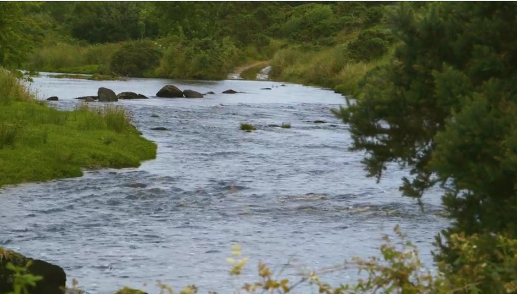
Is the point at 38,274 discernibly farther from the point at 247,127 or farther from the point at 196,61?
the point at 196,61

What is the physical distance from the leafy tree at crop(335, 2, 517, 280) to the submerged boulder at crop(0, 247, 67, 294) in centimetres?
422

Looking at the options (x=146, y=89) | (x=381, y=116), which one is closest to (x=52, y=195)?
(x=381, y=116)

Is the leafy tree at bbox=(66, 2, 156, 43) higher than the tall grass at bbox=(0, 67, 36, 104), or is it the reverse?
the leafy tree at bbox=(66, 2, 156, 43)

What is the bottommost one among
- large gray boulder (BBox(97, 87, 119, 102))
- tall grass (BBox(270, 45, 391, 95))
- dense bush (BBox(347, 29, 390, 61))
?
large gray boulder (BBox(97, 87, 119, 102))

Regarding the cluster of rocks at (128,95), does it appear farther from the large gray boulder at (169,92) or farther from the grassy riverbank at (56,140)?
the grassy riverbank at (56,140)

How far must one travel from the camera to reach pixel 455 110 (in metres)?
6.03

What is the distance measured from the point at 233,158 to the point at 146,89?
29574 mm

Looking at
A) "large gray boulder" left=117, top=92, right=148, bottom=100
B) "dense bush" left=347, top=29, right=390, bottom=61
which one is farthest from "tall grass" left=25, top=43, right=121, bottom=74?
Answer: "large gray boulder" left=117, top=92, right=148, bottom=100

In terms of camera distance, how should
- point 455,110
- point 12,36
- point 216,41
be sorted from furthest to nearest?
point 216,41 → point 12,36 → point 455,110

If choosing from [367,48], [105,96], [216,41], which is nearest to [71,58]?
[216,41]

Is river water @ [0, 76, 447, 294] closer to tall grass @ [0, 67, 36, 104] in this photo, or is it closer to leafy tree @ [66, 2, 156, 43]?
tall grass @ [0, 67, 36, 104]

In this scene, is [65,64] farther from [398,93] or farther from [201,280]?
[398,93]

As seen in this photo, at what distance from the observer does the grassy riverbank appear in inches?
822

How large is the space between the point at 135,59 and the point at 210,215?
59581 mm
